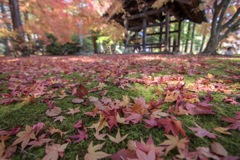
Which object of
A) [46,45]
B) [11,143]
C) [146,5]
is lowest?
[11,143]

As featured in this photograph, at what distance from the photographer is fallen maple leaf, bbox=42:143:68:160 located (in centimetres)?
68

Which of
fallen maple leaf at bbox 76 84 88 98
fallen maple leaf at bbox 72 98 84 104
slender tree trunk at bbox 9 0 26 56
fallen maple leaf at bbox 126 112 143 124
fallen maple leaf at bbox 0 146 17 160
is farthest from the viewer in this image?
slender tree trunk at bbox 9 0 26 56

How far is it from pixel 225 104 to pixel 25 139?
1463mm

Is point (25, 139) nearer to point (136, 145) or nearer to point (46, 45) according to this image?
point (136, 145)

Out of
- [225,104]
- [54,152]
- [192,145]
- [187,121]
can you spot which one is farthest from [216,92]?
[54,152]

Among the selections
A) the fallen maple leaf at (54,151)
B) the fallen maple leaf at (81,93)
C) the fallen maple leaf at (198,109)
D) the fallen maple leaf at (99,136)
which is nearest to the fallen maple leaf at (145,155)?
the fallen maple leaf at (99,136)

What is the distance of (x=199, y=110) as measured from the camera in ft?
3.18

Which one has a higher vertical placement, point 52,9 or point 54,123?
point 52,9

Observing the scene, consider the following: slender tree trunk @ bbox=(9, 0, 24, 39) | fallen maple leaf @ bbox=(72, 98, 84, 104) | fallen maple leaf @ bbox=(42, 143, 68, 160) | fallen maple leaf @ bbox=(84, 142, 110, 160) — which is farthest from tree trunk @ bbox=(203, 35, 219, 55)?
slender tree trunk @ bbox=(9, 0, 24, 39)

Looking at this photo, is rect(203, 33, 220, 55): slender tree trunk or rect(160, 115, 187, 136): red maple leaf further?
rect(203, 33, 220, 55): slender tree trunk

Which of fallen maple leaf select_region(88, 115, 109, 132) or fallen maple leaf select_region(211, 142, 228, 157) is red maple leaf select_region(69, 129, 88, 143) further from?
fallen maple leaf select_region(211, 142, 228, 157)

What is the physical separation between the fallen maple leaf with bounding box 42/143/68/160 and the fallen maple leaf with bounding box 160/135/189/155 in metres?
0.52

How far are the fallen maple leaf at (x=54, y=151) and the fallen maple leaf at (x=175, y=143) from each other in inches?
20.4

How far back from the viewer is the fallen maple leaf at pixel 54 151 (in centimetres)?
68
